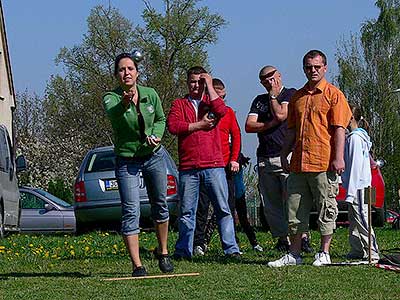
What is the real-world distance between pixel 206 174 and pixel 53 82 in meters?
43.3

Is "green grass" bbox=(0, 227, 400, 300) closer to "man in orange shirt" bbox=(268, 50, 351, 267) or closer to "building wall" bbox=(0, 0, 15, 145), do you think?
"man in orange shirt" bbox=(268, 50, 351, 267)

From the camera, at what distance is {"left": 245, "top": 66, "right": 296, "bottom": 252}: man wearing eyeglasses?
1035 cm

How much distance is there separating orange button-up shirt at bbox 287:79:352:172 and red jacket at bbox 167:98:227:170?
0.99 meters

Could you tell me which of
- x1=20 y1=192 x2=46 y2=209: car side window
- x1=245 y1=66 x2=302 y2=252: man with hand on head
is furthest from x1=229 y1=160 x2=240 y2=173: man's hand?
x1=20 y1=192 x2=46 y2=209: car side window

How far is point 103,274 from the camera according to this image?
9.01 m

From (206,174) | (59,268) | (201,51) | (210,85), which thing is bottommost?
(59,268)

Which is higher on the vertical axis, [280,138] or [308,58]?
[308,58]

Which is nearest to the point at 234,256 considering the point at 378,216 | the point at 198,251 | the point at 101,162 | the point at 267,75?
the point at 198,251

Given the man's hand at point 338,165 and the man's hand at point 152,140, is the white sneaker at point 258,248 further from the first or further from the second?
the man's hand at point 152,140

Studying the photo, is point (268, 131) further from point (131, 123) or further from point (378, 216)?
point (378, 216)

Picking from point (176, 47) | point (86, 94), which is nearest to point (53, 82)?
point (86, 94)

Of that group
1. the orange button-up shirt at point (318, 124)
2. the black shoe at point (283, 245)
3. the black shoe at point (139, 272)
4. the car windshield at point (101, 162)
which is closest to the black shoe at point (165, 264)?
the black shoe at point (139, 272)

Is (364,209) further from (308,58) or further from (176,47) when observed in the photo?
(176,47)

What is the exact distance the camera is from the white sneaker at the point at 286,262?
30.2ft
